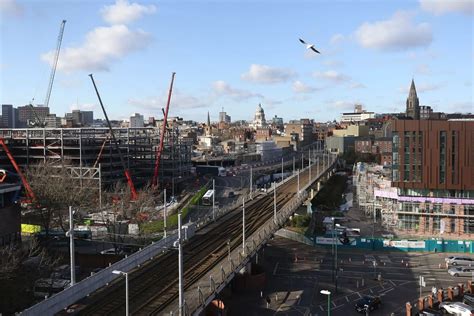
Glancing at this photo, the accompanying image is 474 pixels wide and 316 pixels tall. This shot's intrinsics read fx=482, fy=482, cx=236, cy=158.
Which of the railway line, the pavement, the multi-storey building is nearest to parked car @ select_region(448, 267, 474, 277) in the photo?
the pavement

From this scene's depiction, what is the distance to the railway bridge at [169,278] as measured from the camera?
75.8 feet

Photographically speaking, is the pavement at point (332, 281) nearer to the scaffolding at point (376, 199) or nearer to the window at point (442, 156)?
the window at point (442, 156)

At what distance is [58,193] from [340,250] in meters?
28.5

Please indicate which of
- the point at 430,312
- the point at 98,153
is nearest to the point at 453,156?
the point at 430,312

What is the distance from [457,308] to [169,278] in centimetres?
1884

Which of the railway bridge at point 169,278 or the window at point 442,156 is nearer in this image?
the railway bridge at point 169,278

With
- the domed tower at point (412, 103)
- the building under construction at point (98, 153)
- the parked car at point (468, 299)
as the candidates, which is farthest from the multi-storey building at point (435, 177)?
the domed tower at point (412, 103)

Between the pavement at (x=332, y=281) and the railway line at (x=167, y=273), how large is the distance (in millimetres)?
3900

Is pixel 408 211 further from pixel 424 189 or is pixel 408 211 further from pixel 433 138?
pixel 433 138

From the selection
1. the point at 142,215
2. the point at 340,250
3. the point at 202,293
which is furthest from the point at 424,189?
the point at 202,293

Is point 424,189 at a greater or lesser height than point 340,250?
greater

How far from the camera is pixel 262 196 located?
6347cm

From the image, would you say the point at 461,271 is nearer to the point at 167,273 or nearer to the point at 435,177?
the point at 435,177

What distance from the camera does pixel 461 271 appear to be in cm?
Answer: 4116
